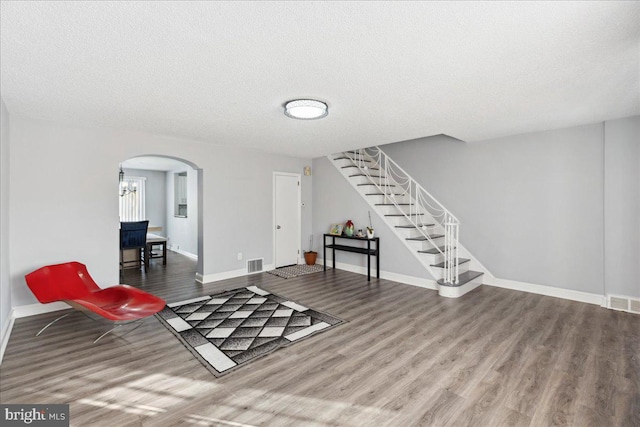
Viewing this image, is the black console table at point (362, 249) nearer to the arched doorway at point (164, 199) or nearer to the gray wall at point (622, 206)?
the gray wall at point (622, 206)

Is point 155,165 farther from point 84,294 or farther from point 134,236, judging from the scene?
point 84,294

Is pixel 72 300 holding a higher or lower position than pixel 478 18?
lower

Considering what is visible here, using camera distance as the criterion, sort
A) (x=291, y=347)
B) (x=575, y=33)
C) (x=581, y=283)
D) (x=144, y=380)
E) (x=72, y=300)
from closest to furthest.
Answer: (x=575, y=33)
(x=144, y=380)
(x=291, y=347)
(x=72, y=300)
(x=581, y=283)

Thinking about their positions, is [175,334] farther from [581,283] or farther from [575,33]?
[581,283]

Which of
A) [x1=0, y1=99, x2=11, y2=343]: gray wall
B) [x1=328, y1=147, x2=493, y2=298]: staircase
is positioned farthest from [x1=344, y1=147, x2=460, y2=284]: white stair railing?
[x1=0, y1=99, x2=11, y2=343]: gray wall

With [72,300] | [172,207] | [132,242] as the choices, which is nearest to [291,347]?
[72,300]

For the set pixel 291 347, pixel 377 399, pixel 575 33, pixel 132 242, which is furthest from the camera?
pixel 132 242

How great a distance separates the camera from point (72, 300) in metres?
3.10

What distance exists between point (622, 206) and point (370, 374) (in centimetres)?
397

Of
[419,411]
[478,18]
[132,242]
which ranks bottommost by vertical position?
[419,411]

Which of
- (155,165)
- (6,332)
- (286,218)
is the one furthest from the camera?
(155,165)

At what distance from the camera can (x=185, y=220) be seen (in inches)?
326

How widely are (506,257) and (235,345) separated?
441cm

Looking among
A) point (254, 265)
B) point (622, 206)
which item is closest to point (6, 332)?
point (254, 265)
